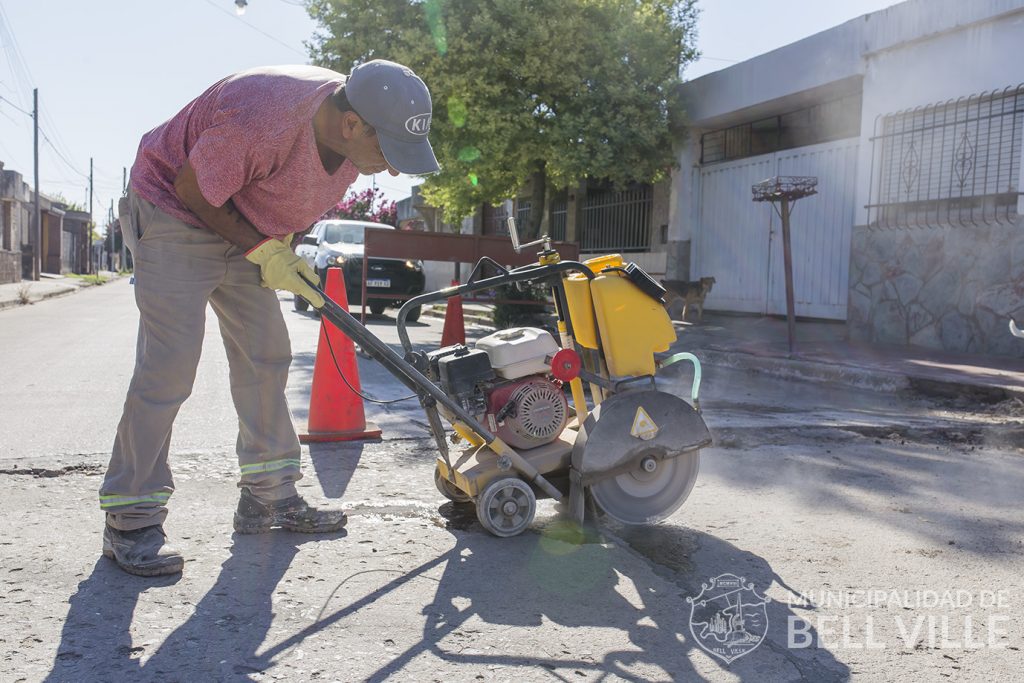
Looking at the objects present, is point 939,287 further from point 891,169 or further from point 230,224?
point 230,224

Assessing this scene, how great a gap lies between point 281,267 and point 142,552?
1034 millimetres

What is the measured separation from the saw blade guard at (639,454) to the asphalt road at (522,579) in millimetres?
118

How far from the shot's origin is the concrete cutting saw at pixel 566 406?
328cm

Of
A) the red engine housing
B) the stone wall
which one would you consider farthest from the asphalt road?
the stone wall

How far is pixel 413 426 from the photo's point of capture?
5344 millimetres

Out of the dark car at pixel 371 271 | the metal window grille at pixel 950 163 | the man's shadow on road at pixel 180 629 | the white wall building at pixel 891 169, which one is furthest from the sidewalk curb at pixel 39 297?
the man's shadow on road at pixel 180 629

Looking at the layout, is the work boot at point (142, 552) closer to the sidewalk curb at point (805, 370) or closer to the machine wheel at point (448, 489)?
the machine wheel at point (448, 489)

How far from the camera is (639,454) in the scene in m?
3.34

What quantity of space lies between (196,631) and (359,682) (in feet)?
1.84

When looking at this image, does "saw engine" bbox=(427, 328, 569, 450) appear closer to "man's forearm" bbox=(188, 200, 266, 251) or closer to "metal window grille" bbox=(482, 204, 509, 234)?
"man's forearm" bbox=(188, 200, 266, 251)

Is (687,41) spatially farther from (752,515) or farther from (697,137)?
(752,515)

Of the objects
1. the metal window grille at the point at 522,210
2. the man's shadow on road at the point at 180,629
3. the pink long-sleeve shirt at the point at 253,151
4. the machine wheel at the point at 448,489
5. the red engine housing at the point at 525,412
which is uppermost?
the metal window grille at the point at 522,210

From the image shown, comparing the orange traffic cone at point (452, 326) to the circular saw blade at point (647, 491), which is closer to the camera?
the circular saw blade at point (647, 491)

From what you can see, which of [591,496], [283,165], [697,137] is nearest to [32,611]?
[283,165]
